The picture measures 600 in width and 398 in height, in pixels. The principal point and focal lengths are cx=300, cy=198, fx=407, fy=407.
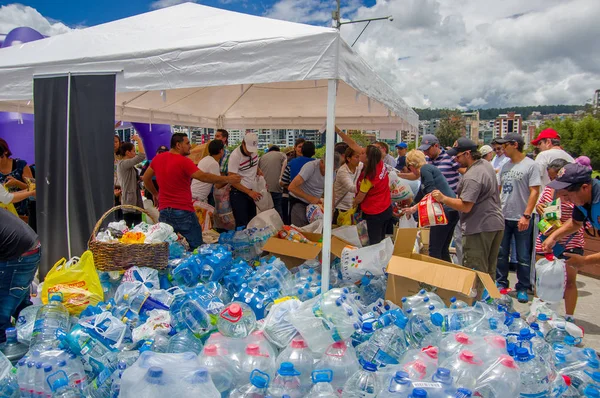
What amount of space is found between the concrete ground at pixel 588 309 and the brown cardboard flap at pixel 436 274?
1380 mm

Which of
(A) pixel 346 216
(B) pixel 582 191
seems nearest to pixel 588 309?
(B) pixel 582 191

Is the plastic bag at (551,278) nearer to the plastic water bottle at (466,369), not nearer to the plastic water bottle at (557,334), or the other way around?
the plastic water bottle at (557,334)

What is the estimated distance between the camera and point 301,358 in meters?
2.28

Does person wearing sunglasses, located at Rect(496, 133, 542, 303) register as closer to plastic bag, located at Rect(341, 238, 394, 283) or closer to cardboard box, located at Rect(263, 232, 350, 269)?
plastic bag, located at Rect(341, 238, 394, 283)

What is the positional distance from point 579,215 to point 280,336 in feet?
8.34

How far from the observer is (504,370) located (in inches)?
79.8

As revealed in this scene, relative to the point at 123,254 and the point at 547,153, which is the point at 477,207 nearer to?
the point at 547,153

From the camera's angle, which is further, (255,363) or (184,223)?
(184,223)

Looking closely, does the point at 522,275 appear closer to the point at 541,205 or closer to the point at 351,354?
the point at 541,205

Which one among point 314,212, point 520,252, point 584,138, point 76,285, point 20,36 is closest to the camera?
point 76,285

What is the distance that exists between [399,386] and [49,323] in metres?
2.23

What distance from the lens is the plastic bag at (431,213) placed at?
3648 millimetres

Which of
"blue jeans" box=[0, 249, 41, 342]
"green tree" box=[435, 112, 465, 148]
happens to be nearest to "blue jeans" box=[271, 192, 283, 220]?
"blue jeans" box=[0, 249, 41, 342]

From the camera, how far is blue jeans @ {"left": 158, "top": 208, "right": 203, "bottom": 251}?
422 cm
